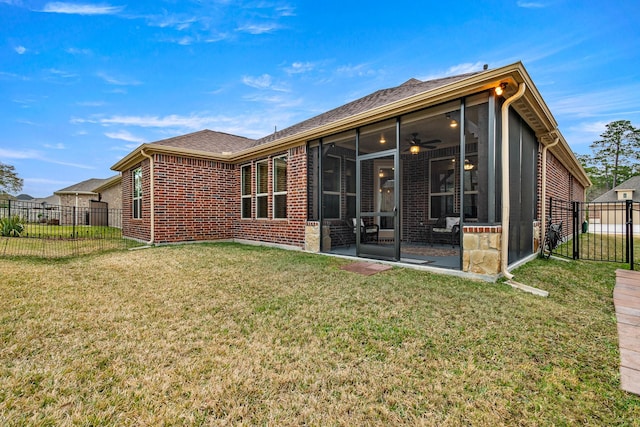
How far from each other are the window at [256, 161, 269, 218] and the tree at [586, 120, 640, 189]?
124 ft

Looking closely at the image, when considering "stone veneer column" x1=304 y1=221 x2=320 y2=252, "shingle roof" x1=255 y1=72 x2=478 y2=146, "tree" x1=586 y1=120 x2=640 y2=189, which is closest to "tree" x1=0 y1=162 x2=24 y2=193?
"shingle roof" x1=255 y1=72 x2=478 y2=146

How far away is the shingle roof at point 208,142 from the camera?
8702 mm

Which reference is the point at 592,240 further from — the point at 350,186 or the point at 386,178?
the point at 350,186

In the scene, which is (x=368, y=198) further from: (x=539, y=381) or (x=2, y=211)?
(x=2, y=211)

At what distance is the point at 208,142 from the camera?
9875 millimetres

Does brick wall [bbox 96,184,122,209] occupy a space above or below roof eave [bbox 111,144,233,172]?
below

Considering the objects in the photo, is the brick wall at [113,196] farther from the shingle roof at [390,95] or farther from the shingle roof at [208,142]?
the shingle roof at [390,95]

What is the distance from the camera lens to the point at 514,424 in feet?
4.57

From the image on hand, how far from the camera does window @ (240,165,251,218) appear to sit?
847 centimetres

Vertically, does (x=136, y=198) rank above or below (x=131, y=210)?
above

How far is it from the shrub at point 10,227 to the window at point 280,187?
8413 mm

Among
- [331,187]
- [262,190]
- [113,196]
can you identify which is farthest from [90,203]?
[331,187]

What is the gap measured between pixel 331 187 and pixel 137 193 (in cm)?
643

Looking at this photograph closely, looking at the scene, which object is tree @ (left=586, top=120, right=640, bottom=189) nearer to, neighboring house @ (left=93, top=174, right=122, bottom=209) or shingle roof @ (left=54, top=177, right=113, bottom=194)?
neighboring house @ (left=93, top=174, right=122, bottom=209)
